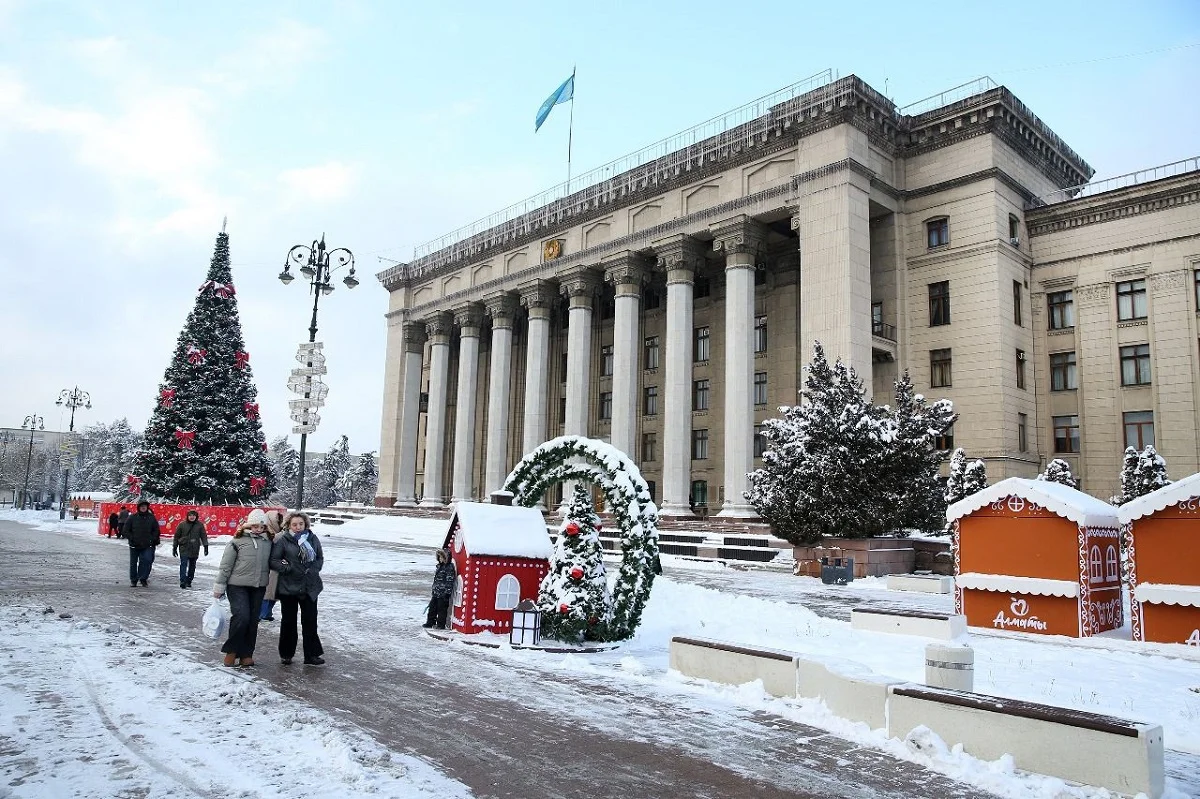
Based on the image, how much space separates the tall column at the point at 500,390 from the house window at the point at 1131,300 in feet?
117

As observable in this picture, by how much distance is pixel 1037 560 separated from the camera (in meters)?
14.5

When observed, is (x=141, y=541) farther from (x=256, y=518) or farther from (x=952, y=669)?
(x=952, y=669)

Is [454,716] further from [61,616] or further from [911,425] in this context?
[911,425]

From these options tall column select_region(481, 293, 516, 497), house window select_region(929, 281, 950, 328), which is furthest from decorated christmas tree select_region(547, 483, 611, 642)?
tall column select_region(481, 293, 516, 497)

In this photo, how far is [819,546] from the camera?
89.1ft

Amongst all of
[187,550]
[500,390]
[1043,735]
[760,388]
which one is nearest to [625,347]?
[760,388]

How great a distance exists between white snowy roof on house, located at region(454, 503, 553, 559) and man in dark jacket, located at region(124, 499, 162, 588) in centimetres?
916

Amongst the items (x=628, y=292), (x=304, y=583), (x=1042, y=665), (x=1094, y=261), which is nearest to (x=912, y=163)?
(x=1094, y=261)

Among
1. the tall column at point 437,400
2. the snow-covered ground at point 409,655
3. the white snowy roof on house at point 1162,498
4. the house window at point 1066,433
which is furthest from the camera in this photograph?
the tall column at point 437,400

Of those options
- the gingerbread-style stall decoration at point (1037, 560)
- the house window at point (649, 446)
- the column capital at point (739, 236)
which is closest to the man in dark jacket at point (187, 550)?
the gingerbread-style stall decoration at point (1037, 560)

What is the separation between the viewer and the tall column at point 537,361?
52.8m

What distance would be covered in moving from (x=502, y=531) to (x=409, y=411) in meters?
54.0

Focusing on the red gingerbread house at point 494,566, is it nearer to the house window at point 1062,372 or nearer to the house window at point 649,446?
the house window at point 1062,372

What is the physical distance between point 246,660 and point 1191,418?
38004 mm
